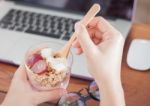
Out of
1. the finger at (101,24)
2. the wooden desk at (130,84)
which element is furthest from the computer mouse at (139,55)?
the finger at (101,24)

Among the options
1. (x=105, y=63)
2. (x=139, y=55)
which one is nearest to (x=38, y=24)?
(x=139, y=55)

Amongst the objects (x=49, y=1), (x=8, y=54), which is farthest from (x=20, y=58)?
(x=49, y=1)

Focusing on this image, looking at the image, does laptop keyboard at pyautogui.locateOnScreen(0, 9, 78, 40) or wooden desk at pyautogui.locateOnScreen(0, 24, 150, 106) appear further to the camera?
laptop keyboard at pyautogui.locateOnScreen(0, 9, 78, 40)

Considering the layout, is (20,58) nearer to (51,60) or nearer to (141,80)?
(51,60)

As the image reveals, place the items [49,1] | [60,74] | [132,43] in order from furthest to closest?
[49,1], [132,43], [60,74]

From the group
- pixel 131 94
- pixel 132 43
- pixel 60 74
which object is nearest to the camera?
pixel 60 74

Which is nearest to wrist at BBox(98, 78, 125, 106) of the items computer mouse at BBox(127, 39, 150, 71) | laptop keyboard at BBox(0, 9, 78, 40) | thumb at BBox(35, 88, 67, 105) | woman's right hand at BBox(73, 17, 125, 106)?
woman's right hand at BBox(73, 17, 125, 106)

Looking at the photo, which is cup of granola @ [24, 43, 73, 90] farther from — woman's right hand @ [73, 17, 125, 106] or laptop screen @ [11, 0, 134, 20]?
laptop screen @ [11, 0, 134, 20]

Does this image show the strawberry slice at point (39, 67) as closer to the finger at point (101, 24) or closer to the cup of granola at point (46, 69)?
the cup of granola at point (46, 69)
